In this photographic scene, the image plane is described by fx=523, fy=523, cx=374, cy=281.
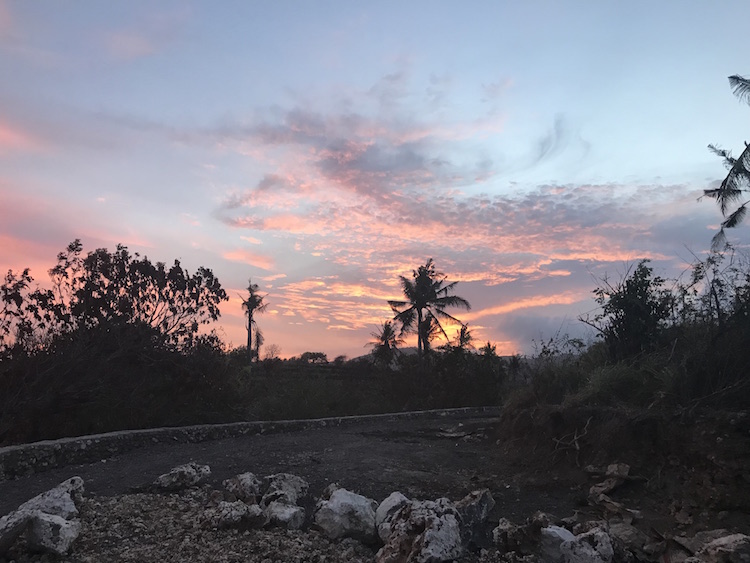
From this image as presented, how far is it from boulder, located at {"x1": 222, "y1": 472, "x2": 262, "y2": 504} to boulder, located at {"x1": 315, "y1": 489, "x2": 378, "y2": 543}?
892 millimetres

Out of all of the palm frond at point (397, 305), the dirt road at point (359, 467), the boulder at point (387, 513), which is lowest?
the dirt road at point (359, 467)

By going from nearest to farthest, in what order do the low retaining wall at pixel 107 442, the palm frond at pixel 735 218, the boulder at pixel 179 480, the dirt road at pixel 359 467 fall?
1. the boulder at pixel 179 480
2. the dirt road at pixel 359 467
3. the low retaining wall at pixel 107 442
4. the palm frond at pixel 735 218

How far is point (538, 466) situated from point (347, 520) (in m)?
4.58

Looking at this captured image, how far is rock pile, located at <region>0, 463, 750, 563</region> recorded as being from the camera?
4.12 meters

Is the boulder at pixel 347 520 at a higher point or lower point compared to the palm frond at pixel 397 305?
lower

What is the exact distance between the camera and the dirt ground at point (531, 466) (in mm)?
6176

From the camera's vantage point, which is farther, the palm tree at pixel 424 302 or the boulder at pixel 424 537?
the palm tree at pixel 424 302

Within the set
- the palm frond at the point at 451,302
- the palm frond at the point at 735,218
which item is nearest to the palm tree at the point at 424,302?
the palm frond at the point at 451,302

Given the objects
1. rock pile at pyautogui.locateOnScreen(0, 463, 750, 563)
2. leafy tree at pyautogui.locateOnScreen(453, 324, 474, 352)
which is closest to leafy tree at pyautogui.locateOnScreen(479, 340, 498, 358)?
leafy tree at pyautogui.locateOnScreen(453, 324, 474, 352)

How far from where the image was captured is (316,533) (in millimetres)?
→ 4766

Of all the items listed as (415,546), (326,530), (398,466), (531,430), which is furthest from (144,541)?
(531,430)

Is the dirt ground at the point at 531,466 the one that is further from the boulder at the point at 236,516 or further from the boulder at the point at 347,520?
the boulder at the point at 236,516

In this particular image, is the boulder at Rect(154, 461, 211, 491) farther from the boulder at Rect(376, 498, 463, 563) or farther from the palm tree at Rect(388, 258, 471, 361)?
the palm tree at Rect(388, 258, 471, 361)

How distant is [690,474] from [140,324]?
10735mm
